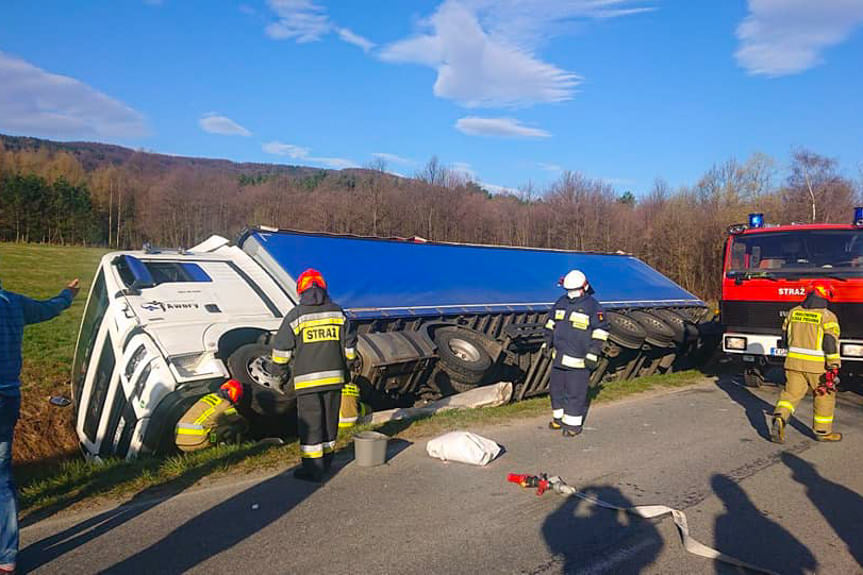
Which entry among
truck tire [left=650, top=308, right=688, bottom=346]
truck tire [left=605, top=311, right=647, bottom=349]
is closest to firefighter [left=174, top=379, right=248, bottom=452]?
truck tire [left=605, top=311, right=647, bottom=349]

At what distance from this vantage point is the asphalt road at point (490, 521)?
3865mm

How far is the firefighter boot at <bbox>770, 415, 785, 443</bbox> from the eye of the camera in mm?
7043

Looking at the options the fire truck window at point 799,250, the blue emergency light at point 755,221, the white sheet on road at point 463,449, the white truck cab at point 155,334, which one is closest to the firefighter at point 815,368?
the fire truck window at point 799,250

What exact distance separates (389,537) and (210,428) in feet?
9.40

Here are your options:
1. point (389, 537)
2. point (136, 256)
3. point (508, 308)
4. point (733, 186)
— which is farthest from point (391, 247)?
point (733, 186)

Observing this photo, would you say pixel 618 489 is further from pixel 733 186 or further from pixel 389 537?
pixel 733 186

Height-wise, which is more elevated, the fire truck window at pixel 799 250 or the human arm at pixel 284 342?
the fire truck window at pixel 799 250

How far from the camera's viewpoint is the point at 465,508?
4738mm

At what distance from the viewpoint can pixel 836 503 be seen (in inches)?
203

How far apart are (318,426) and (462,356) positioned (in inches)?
168

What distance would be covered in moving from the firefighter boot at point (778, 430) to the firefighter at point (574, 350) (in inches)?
78.1

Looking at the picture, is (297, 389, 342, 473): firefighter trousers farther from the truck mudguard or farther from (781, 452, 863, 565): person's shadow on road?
(781, 452, 863, 565): person's shadow on road

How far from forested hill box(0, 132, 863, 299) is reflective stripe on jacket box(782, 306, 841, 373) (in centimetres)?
2760

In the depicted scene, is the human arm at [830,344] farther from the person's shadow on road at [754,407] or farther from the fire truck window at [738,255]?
the fire truck window at [738,255]
